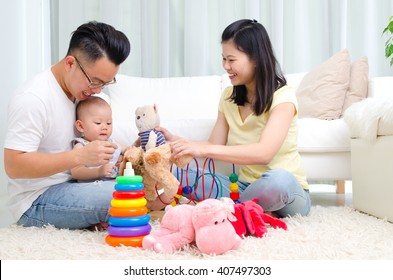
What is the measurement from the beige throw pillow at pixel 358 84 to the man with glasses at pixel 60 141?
1.56 metres

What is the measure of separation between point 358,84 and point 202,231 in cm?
180

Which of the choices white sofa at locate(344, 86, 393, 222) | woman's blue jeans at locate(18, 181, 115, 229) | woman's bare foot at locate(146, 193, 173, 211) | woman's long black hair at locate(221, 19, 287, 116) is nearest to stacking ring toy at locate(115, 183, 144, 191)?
woman's blue jeans at locate(18, 181, 115, 229)

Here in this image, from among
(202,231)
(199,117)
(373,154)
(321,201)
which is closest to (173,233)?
(202,231)

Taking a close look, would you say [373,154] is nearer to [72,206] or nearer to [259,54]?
[259,54]

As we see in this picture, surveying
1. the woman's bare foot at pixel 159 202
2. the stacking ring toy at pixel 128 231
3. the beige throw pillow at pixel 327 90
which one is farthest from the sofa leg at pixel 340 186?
the stacking ring toy at pixel 128 231

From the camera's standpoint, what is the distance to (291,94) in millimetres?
1719

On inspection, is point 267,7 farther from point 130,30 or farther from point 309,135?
point 309,135

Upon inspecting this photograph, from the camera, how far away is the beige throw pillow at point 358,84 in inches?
103

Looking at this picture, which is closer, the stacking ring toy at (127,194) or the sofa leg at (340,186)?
the stacking ring toy at (127,194)

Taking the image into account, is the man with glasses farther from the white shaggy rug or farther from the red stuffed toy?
the red stuffed toy

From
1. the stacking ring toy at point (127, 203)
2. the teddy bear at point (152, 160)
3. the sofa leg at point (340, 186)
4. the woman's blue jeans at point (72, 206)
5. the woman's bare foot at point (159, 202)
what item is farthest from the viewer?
the sofa leg at point (340, 186)

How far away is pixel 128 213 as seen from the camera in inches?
50.9

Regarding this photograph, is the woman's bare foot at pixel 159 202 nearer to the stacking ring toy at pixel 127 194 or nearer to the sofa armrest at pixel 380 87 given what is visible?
the stacking ring toy at pixel 127 194

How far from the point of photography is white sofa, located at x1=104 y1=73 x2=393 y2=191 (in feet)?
6.63
